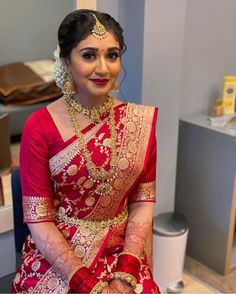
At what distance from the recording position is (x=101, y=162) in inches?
46.1

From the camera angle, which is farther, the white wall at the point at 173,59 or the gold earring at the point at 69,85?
the white wall at the point at 173,59

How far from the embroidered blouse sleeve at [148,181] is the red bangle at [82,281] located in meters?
0.29

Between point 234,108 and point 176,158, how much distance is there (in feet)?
1.33

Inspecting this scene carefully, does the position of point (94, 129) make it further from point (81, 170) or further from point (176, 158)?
point (176, 158)

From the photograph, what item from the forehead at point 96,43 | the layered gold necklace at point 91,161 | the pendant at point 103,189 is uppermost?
the forehead at point 96,43

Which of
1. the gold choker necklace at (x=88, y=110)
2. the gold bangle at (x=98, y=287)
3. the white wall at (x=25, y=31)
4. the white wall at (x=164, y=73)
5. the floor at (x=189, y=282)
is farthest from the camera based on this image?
the white wall at (x=25, y=31)

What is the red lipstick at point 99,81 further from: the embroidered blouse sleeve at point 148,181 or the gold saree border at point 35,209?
the gold saree border at point 35,209

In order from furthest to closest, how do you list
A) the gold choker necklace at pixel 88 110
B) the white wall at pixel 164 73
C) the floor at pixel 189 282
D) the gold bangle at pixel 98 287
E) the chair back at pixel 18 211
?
the floor at pixel 189 282 → the white wall at pixel 164 73 → the chair back at pixel 18 211 → the gold choker necklace at pixel 88 110 → the gold bangle at pixel 98 287

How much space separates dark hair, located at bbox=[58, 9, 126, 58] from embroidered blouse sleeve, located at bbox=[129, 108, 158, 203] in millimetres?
302

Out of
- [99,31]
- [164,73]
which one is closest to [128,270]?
[99,31]

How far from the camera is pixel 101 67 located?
3.58 feet

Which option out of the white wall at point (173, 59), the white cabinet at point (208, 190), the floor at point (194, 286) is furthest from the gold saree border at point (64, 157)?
the floor at point (194, 286)

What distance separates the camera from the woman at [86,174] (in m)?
1.10

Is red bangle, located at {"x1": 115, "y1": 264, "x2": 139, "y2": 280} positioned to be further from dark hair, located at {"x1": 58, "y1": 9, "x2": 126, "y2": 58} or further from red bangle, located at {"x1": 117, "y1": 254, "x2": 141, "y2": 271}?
dark hair, located at {"x1": 58, "y1": 9, "x2": 126, "y2": 58}
